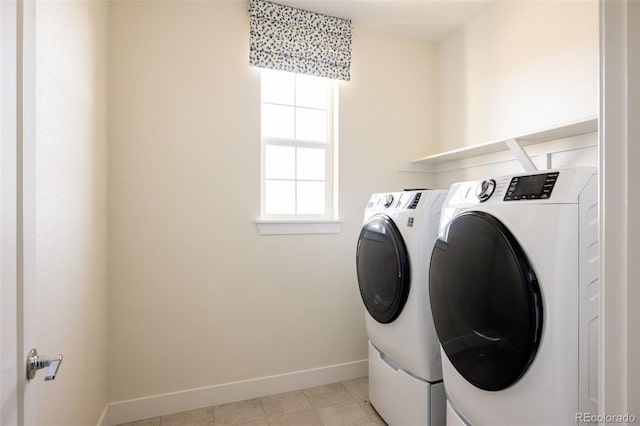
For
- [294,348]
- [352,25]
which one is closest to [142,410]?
[294,348]

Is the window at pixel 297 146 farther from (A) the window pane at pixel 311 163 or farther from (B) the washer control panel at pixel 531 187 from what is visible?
(B) the washer control panel at pixel 531 187

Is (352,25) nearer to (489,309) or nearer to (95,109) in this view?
(95,109)

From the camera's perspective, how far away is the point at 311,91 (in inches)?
95.2

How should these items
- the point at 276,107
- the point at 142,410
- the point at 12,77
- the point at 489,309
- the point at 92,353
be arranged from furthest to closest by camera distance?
the point at 276,107 → the point at 142,410 → the point at 92,353 → the point at 489,309 → the point at 12,77

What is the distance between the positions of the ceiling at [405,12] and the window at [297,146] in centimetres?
46

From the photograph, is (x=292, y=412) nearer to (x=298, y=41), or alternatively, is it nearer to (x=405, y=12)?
(x=298, y=41)

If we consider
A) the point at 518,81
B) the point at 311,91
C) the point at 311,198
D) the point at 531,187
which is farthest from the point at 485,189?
the point at 311,91

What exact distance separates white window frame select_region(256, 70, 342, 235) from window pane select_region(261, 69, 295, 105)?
0.32 feet

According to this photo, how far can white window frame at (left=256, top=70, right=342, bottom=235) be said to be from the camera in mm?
2205

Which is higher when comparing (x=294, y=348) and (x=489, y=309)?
(x=489, y=309)

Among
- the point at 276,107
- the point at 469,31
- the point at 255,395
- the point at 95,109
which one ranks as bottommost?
the point at 255,395

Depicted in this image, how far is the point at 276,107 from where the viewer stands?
2322mm

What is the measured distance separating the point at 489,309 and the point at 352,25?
7.16 feet
